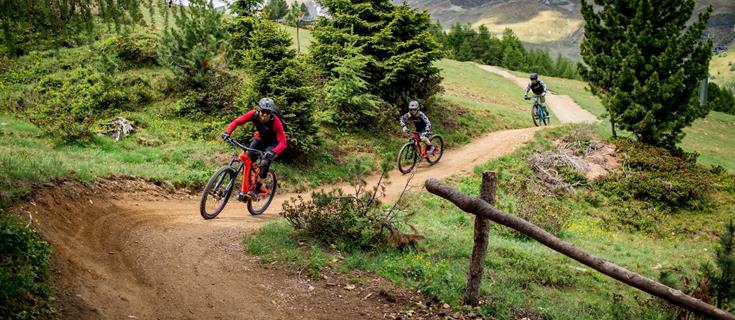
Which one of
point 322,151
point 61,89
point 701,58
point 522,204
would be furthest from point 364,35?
point 701,58

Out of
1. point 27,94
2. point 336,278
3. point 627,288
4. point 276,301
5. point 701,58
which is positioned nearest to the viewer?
point 276,301

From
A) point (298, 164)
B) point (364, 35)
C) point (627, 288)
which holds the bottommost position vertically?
point (627, 288)

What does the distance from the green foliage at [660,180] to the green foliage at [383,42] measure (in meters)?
9.04

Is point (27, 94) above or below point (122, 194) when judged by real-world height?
above

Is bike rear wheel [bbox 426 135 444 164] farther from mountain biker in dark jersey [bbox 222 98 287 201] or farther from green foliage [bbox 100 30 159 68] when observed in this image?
green foliage [bbox 100 30 159 68]

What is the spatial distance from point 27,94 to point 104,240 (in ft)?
42.8

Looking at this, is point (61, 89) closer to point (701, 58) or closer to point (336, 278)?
point (336, 278)

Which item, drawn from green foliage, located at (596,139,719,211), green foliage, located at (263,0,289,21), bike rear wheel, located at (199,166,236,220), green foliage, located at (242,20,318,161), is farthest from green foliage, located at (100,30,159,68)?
green foliage, located at (263,0,289,21)

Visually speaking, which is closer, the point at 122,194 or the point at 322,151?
the point at 122,194

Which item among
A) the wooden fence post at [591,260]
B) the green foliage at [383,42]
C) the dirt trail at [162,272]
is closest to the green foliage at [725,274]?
the wooden fence post at [591,260]

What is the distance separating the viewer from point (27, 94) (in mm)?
17703

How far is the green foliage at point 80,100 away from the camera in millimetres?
15695

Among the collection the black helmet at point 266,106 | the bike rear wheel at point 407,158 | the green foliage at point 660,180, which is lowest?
the green foliage at point 660,180

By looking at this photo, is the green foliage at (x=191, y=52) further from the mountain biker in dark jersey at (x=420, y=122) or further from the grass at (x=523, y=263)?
the grass at (x=523, y=263)
